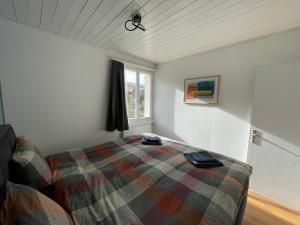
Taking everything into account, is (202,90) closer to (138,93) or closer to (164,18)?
(138,93)

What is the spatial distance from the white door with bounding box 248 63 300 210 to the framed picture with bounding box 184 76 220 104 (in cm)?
65

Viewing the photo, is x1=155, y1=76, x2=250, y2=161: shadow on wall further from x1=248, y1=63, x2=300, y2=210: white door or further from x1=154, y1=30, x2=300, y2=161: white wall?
x1=248, y1=63, x2=300, y2=210: white door

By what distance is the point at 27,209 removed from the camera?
2.18 feet

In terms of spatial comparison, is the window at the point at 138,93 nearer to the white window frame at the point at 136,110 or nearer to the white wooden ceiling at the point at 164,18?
the white window frame at the point at 136,110

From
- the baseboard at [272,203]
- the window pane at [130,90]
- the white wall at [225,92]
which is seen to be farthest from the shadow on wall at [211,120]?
the window pane at [130,90]

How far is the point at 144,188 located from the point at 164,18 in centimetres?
183

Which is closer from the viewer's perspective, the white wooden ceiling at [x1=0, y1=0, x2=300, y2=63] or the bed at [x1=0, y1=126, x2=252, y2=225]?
the bed at [x1=0, y1=126, x2=252, y2=225]

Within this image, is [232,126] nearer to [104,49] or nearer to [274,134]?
[274,134]

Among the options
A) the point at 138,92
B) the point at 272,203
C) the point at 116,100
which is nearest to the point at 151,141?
the point at 116,100

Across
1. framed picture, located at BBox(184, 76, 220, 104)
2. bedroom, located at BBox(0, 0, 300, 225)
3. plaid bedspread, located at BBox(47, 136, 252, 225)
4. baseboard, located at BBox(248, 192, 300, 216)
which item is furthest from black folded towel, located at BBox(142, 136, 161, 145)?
baseboard, located at BBox(248, 192, 300, 216)

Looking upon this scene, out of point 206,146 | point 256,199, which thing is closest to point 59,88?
point 206,146

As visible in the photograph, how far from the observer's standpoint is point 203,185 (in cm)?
118

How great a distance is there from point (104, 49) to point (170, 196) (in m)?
2.64

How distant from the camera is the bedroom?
1065 millimetres
